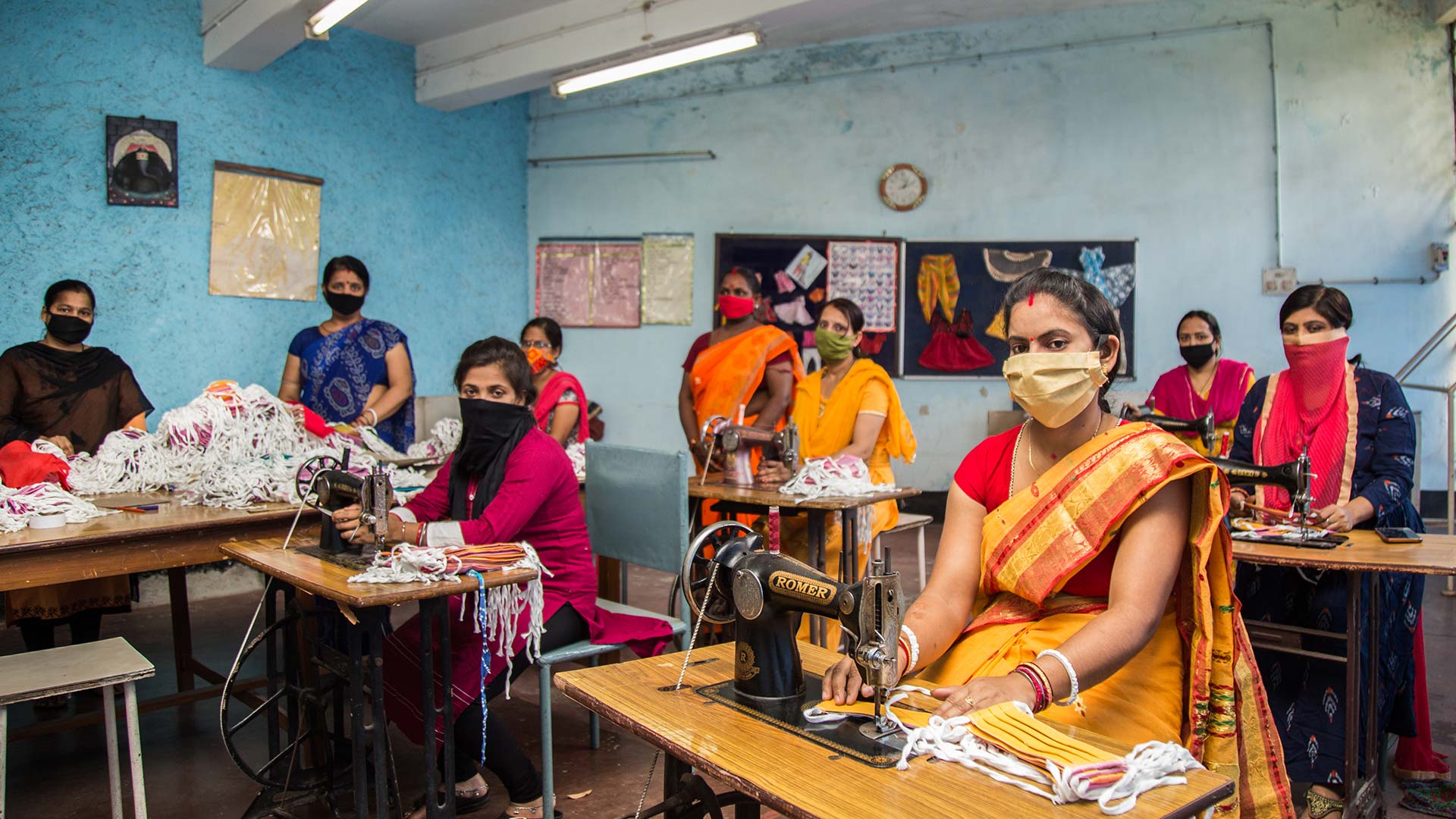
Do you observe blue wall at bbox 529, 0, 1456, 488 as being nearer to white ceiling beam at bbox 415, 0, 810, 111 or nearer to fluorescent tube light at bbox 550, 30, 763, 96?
white ceiling beam at bbox 415, 0, 810, 111

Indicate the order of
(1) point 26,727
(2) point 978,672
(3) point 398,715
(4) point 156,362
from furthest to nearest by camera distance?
1. (4) point 156,362
2. (1) point 26,727
3. (3) point 398,715
4. (2) point 978,672

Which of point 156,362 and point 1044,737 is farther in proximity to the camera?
point 156,362

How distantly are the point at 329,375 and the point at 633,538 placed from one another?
222 centimetres

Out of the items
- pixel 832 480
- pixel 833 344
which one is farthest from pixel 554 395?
pixel 832 480

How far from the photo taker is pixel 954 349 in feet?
23.7

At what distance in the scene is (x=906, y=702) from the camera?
4.76ft

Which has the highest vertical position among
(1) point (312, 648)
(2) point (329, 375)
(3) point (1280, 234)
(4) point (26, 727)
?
(3) point (1280, 234)

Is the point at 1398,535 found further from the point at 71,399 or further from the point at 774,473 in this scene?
the point at 71,399

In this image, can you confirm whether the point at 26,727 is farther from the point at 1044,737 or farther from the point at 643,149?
the point at 643,149

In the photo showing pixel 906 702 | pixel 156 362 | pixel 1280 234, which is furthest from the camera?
pixel 1280 234

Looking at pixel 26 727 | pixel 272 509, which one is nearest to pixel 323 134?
pixel 272 509

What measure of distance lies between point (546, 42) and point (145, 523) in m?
4.12

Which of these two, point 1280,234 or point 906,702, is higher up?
point 1280,234

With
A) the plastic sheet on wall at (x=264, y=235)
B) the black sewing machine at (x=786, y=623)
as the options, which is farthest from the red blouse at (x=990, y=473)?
the plastic sheet on wall at (x=264, y=235)
